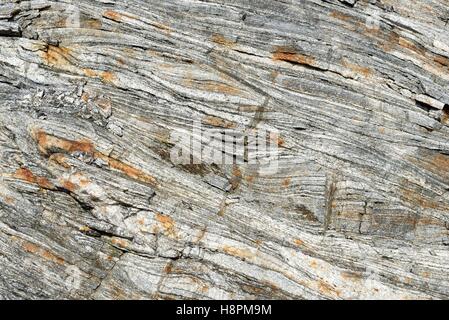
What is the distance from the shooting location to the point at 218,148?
1731 cm

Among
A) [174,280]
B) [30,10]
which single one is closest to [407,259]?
[174,280]

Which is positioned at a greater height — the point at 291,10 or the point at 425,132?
the point at 291,10

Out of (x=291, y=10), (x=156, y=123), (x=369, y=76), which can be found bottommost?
(x=156, y=123)

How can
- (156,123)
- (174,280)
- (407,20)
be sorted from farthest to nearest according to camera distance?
(407,20) < (156,123) < (174,280)

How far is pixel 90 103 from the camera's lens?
57.5 feet

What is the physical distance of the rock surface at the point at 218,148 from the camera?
1642cm

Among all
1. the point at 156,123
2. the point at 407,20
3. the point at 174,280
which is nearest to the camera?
the point at 174,280

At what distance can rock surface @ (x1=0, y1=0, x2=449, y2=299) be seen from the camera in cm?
1642

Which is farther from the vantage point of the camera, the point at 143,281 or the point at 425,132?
the point at 425,132

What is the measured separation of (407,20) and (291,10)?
3738 millimetres

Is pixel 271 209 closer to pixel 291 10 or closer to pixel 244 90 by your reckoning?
pixel 244 90

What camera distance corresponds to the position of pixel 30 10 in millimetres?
18578

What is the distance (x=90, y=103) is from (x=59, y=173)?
7.65ft

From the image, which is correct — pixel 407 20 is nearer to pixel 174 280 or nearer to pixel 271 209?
pixel 271 209
